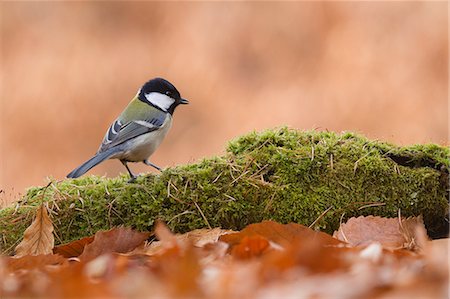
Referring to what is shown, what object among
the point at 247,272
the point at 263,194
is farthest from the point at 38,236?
the point at 247,272

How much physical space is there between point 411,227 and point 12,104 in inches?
360

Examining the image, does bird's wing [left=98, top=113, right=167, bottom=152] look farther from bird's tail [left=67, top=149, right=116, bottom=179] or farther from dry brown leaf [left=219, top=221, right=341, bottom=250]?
dry brown leaf [left=219, top=221, right=341, bottom=250]

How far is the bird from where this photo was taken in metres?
4.28

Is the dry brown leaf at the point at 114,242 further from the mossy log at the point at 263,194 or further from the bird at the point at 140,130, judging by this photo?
the bird at the point at 140,130

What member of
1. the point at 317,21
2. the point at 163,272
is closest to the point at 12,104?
the point at 317,21

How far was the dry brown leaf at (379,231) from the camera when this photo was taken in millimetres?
2791

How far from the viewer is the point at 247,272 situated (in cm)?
165

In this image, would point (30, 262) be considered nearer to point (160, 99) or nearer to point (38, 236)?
point (38, 236)

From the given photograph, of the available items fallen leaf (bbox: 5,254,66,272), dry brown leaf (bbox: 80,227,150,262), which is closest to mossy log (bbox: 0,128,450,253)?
dry brown leaf (bbox: 80,227,150,262)

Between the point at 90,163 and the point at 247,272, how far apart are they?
2418 millimetres

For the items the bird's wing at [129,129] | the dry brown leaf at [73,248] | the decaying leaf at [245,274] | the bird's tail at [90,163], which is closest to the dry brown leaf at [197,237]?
the dry brown leaf at [73,248]

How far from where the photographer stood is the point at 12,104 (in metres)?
10.9

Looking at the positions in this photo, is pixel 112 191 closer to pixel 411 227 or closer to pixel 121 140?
pixel 121 140

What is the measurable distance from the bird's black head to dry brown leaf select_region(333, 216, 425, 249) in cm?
201
